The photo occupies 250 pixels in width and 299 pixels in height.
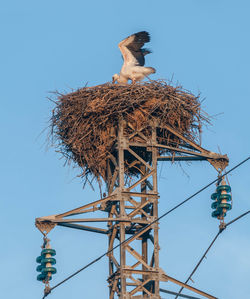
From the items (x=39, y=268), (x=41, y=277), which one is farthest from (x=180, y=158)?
(x=41, y=277)

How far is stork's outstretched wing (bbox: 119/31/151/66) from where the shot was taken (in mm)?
24859

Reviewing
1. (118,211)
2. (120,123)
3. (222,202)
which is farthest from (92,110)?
(222,202)

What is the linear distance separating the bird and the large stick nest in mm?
2576

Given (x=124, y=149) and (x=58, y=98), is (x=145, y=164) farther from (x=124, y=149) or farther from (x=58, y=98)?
(x=58, y=98)

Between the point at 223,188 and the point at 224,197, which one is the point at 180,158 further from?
the point at 224,197

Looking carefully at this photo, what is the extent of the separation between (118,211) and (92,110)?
7.28ft

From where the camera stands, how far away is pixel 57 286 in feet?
62.4

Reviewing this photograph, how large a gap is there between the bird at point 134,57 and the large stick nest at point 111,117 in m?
2.58

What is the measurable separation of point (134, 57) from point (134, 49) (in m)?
0.19

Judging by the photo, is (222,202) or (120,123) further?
(120,123)

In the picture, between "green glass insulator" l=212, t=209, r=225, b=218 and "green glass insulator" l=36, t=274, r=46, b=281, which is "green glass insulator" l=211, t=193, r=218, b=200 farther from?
"green glass insulator" l=36, t=274, r=46, b=281

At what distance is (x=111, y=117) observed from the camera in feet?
71.8

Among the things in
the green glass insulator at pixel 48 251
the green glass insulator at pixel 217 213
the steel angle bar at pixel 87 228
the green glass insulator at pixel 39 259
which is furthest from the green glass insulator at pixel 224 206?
the green glass insulator at pixel 39 259

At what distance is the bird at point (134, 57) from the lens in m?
Result: 25.0
